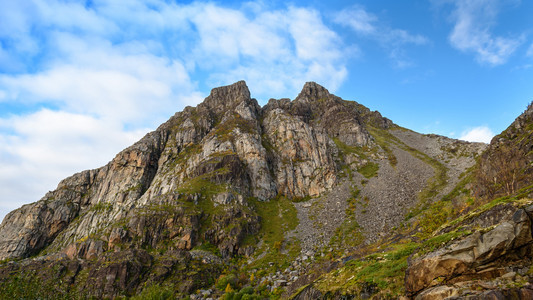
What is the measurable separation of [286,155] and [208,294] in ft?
251

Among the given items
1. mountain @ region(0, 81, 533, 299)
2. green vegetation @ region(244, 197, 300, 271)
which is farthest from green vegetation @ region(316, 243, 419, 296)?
green vegetation @ region(244, 197, 300, 271)

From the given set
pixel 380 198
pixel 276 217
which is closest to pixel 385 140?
pixel 380 198

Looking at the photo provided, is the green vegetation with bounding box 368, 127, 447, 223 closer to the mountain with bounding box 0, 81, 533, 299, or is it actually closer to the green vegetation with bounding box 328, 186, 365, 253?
the mountain with bounding box 0, 81, 533, 299

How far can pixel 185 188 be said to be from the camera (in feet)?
298

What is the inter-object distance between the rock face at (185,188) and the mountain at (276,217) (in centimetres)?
53

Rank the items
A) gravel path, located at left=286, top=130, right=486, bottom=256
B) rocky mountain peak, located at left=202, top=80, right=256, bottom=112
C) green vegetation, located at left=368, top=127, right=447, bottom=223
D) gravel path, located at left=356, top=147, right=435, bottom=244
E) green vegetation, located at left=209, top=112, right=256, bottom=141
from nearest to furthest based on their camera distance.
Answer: gravel path, located at left=356, top=147, right=435, bottom=244 < gravel path, located at left=286, top=130, right=486, bottom=256 < green vegetation, located at left=368, top=127, right=447, bottom=223 < green vegetation, located at left=209, top=112, right=256, bottom=141 < rocky mountain peak, located at left=202, top=80, right=256, bottom=112

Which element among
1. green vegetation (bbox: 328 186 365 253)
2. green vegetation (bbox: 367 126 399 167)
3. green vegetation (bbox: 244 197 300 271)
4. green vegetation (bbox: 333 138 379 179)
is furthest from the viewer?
green vegetation (bbox: 367 126 399 167)

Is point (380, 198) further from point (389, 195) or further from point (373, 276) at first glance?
point (373, 276)

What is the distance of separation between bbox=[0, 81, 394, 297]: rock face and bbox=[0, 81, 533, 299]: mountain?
534 mm

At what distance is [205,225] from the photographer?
7781 centimetres

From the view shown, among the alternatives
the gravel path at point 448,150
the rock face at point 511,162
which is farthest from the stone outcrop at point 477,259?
the gravel path at point 448,150

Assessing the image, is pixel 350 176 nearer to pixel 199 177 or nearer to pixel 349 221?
pixel 349 221

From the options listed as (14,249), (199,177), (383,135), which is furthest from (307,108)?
(14,249)

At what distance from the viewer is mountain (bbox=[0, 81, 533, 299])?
55.3 ft
